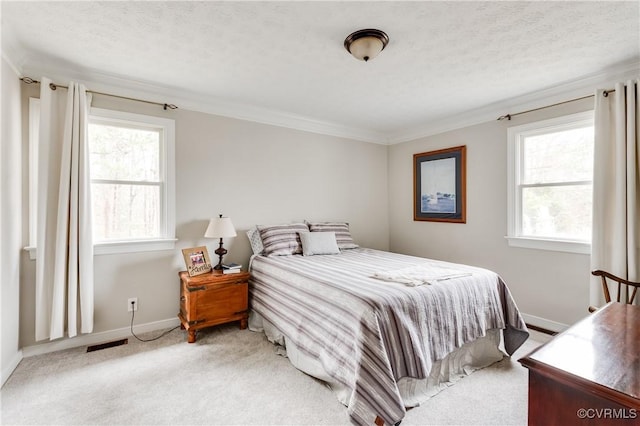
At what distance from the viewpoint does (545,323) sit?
3.10 m

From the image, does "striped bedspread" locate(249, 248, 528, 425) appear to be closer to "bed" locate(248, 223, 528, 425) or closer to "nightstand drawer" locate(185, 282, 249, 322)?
"bed" locate(248, 223, 528, 425)

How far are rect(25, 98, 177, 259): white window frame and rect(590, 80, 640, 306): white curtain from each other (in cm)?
394

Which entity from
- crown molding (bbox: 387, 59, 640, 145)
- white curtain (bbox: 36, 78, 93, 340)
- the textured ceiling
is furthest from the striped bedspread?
crown molding (bbox: 387, 59, 640, 145)

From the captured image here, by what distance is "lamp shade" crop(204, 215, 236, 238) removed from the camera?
3.03 m

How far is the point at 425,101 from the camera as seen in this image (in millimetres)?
3348

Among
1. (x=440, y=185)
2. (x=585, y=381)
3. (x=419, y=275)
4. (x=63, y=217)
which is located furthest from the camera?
(x=440, y=185)

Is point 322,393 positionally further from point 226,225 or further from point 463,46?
point 463,46

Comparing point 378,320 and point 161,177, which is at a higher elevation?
point 161,177

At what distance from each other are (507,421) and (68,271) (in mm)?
3338

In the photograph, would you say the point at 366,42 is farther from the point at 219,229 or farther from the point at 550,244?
the point at 550,244

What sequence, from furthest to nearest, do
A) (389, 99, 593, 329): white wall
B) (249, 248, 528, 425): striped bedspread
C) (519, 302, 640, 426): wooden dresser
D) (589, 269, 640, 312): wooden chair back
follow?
1. (389, 99, 593, 329): white wall
2. (589, 269, 640, 312): wooden chair back
3. (249, 248, 528, 425): striped bedspread
4. (519, 302, 640, 426): wooden dresser

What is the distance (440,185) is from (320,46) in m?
2.65

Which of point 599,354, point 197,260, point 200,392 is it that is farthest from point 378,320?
point 197,260

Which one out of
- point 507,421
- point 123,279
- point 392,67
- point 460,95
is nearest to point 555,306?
point 507,421
